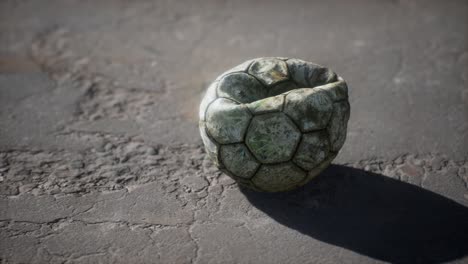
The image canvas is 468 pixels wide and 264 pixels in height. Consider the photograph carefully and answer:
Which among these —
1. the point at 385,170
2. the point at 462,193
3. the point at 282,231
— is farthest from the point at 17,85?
the point at 462,193

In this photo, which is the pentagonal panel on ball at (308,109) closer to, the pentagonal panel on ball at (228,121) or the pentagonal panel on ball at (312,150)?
the pentagonal panel on ball at (312,150)

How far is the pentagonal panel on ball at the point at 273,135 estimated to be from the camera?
125 inches

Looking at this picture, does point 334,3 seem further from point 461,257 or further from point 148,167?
point 461,257

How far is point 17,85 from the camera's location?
4.91m

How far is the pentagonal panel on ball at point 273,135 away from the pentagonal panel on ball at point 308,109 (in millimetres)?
50

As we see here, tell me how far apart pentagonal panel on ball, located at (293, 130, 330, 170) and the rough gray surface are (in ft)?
1.12

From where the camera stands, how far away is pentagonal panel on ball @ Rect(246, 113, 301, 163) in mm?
3186

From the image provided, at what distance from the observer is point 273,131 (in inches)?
125

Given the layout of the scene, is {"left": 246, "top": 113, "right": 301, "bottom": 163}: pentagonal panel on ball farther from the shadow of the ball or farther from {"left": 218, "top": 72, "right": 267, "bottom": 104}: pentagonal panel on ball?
the shadow of the ball

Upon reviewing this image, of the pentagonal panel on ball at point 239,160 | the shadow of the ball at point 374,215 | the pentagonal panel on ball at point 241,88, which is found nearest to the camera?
the shadow of the ball at point 374,215

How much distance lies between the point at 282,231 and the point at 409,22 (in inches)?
140

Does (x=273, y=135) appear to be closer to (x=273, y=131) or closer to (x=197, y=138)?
(x=273, y=131)

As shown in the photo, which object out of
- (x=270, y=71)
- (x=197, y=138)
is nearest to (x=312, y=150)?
(x=270, y=71)

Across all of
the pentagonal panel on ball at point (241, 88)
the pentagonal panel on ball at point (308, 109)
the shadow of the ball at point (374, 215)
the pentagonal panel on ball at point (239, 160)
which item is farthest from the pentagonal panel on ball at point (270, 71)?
the shadow of the ball at point (374, 215)
